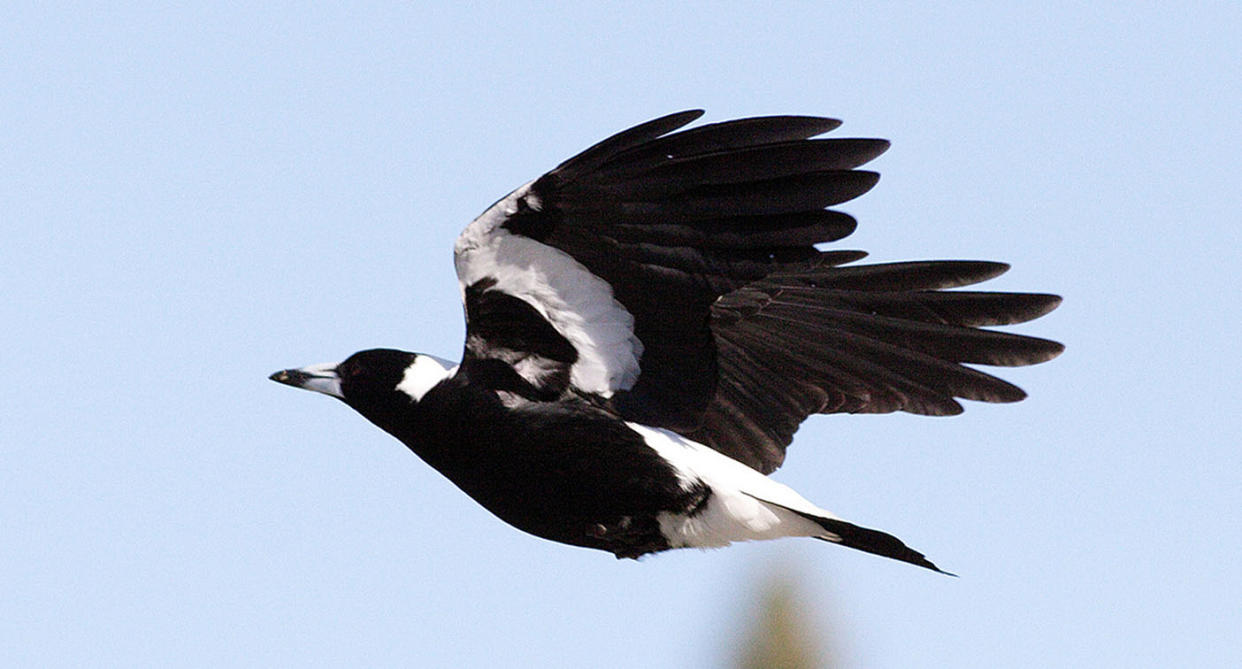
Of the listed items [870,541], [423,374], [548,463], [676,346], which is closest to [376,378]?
[423,374]

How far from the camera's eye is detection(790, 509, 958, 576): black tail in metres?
5.14

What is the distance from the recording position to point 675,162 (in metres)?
4.80

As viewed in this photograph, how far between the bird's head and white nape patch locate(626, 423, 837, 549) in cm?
71

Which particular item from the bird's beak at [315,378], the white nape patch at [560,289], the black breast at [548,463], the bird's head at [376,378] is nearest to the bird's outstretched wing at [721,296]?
the white nape patch at [560,289]

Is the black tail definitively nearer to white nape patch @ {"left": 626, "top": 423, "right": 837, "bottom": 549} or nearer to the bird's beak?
white nape patch @ {"left": 626, "top": 423, "right": 837, "bottom": 549}

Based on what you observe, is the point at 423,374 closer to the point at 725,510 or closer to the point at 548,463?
the point at 548,463

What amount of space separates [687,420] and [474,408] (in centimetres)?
69

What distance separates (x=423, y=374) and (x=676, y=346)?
839mm

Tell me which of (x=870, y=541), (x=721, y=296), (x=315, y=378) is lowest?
(x=870, y=541)

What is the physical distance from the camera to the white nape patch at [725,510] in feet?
17.5

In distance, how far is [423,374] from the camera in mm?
5473

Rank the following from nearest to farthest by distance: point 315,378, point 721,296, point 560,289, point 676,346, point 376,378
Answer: point 560,289, point 676,346, point 721,296, point 376,378, point 315,378

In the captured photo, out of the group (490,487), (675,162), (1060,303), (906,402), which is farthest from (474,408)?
(1060,303)

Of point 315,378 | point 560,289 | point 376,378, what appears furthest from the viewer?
point 315,378
